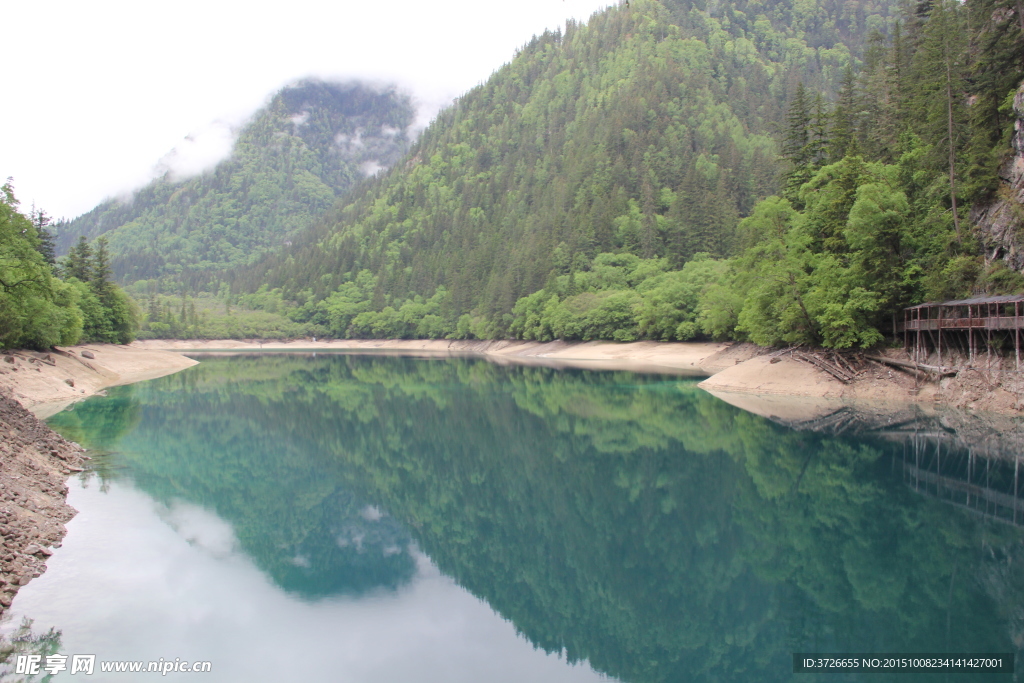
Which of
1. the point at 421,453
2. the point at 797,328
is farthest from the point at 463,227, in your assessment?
the point at 421,453

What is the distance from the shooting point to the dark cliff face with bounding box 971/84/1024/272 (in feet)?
120

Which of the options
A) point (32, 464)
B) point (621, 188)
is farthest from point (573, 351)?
point (32, 464)

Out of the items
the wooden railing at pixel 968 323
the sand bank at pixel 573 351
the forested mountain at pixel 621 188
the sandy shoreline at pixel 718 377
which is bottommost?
the sand bank at pixel 573 351

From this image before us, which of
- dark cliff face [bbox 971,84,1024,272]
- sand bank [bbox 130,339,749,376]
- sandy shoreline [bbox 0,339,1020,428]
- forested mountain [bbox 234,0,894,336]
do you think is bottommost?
sand bank [bbox 130,339,749,376]

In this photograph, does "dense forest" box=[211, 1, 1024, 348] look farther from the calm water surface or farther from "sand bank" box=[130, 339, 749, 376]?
the calm water surface

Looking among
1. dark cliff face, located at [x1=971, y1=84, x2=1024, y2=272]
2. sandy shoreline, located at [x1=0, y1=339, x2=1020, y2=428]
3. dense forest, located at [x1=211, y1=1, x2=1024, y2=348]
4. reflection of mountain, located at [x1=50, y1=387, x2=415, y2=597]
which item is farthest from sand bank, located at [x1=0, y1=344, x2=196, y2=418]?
dark cliff face, located at [x1=971, y1=84, x2=1024, y2=272]

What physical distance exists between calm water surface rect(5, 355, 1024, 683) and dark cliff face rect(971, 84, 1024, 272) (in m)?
14.2

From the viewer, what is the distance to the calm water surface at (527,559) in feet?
45.2

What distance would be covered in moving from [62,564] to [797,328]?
47188 mm

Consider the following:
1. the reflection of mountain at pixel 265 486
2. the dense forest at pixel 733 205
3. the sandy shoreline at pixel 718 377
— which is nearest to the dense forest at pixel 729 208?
the dense forest at pixel 733 205

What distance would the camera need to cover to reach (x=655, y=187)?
456 feet

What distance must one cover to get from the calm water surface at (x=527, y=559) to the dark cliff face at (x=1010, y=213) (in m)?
14.2

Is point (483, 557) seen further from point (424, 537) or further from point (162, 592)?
point (162, 592)

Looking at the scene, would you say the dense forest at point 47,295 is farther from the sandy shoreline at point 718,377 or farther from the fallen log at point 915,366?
the fallen log at point 915,366
